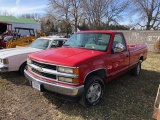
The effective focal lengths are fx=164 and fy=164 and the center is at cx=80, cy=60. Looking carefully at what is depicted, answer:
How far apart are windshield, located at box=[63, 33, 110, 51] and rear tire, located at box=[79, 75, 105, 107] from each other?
935 millimetres

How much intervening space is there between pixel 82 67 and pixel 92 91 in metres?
0.81

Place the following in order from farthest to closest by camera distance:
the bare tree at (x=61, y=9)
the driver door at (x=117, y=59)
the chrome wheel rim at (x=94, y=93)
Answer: the bare tree at (x=61, y=9)
the driver door at (x=117, y=59)
the chrome wheel rim at (x=94, y=93)

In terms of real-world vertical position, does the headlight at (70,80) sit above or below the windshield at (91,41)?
below

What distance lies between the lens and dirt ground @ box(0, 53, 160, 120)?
3.62 metres

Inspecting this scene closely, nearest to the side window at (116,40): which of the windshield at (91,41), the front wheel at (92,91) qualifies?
the windshield at (91,41)

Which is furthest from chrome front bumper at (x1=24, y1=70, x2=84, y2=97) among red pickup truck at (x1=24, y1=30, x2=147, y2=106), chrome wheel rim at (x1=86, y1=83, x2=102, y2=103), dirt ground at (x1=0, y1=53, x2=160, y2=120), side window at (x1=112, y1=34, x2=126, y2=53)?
side window at (x1=112, y1=34, x2=126, y2=53)

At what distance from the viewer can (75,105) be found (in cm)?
406

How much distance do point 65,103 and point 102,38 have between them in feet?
6.70

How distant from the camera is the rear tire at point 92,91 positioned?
368 cm

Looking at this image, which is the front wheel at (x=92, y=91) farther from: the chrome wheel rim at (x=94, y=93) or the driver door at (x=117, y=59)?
the driver door at (x=117, y=59)

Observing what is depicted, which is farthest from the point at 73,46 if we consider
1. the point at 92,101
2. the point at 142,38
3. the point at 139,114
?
the point at 142,38

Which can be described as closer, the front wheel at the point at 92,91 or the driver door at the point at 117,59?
the front wheel at the point at 92,91

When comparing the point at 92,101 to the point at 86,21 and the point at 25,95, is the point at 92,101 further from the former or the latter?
the point at 86,21

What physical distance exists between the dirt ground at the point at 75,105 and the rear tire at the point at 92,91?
0.54 feet
